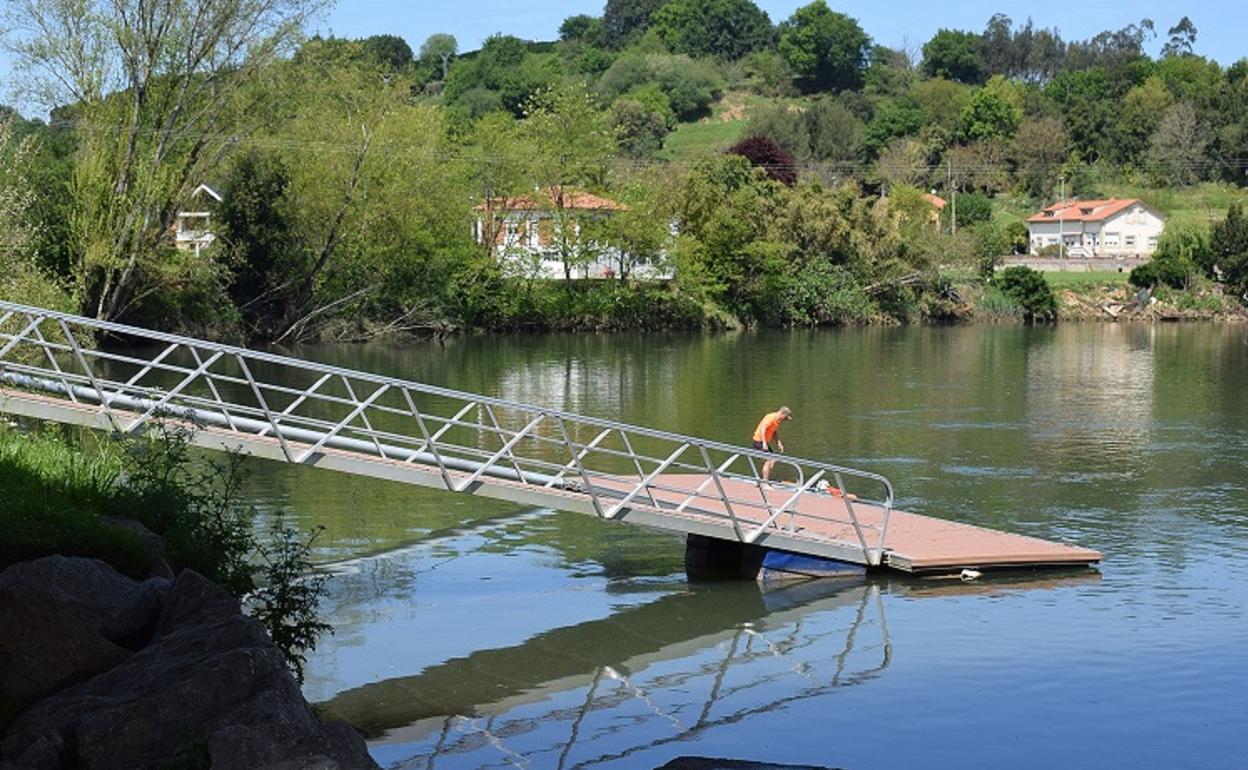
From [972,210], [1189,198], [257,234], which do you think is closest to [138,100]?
[257,234]

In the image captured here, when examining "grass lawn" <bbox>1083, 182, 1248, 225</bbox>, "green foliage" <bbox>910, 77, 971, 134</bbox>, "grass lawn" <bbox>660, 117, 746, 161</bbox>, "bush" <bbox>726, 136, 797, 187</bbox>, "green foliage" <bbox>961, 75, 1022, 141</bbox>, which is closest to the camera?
"bush" <bbox>726, 136, 797, 187</bbox>

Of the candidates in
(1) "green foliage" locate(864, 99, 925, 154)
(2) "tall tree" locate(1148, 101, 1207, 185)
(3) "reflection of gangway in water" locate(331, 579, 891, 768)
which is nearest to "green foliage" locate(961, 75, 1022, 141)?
(1) "green foliage" locate(864, 99, 925, 154)

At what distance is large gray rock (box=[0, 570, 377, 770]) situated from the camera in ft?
33.5

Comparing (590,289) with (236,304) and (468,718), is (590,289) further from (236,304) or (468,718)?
(468,718)

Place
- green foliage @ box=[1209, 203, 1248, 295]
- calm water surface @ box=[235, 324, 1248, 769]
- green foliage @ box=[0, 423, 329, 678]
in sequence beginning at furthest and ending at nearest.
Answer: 1. green foliage @ box=[1209, 203, 1248, 295]
2. calm water surface @ box=[235, 324, 1248, 769]
3. green foliage @ box=[0, 423, 329, 678]

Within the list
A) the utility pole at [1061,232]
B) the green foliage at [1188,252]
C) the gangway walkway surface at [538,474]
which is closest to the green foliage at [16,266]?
the gangway walkway surface at [538,474]

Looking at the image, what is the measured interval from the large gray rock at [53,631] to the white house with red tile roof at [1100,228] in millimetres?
118357

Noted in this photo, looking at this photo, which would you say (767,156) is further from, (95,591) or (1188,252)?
(95,591)

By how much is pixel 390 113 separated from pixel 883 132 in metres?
91.4

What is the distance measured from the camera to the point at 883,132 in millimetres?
159750

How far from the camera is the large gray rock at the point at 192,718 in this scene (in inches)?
402

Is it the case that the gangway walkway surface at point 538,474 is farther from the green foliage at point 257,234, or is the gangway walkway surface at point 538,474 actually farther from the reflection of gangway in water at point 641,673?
the green foliage at point 257,234

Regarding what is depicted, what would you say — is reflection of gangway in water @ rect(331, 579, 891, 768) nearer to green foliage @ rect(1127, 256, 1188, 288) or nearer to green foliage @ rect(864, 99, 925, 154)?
green foliage @ rect(1127, 256, 1188, 288)

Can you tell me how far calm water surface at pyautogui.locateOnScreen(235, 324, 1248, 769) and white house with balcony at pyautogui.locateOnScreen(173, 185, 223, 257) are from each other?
35468 millimetres
